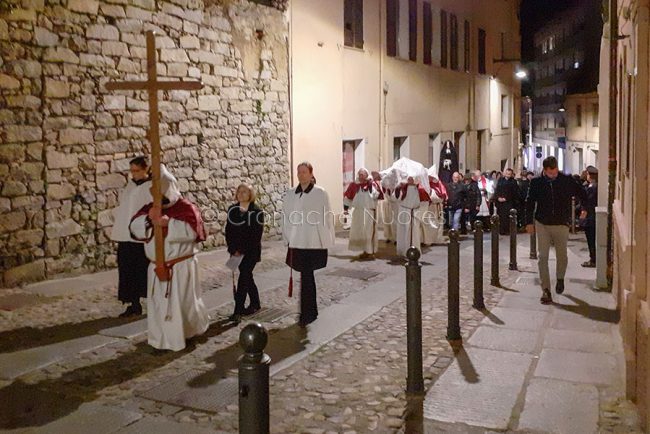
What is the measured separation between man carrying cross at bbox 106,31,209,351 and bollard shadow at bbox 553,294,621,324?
448 cm

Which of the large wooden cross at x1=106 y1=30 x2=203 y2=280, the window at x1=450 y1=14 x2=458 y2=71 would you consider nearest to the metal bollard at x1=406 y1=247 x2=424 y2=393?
the large wooden cross at x1=106 y1=30 x2=203 y2=280

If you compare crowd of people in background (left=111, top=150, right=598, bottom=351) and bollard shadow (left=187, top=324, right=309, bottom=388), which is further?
crowd of people in background (left=111, top=150, right=598, bottom=351)

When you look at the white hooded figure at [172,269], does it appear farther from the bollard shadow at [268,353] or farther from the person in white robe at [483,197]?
the person in white robe at [483,197]

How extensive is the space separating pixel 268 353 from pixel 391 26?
1462cm

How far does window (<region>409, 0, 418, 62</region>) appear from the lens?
2148cm

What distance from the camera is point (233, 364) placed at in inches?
262

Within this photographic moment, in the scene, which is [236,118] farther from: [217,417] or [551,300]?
[217,417]

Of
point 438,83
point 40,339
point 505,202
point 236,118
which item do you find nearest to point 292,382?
point 40,339

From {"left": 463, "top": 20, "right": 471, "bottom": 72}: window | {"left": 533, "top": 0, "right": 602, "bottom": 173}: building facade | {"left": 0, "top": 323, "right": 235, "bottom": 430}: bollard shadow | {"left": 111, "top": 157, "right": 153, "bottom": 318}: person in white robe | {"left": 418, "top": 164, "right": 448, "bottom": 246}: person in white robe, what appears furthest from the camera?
{"left": 533, "top": 0, "right": 602, "bottom": 173}: building facade

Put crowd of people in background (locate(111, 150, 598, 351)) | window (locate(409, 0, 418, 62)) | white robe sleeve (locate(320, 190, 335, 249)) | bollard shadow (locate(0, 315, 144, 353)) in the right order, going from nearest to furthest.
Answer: crowd of people in background (locate(111, 150, 598, 351)), bollard shadow (locate(0, 315, 144, 353)), white robe sleeve (locate(320, 190, 335, 249)), window (locate(409, 0, 418, 62))

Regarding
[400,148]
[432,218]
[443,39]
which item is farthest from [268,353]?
[443,39]

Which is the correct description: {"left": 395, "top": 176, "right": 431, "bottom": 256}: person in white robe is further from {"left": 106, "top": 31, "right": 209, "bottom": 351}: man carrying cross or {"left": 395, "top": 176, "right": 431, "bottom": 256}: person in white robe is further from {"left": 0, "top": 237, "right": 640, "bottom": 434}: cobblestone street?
{"left": 106, "top": 31, "right": 209, "bottom": 351}: man carrying cross

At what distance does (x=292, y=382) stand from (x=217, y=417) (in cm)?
95

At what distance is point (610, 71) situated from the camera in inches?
388
